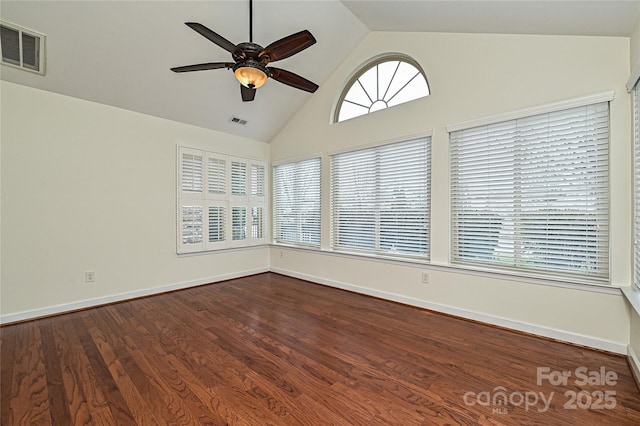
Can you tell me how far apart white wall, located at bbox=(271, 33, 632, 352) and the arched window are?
5.2 inches

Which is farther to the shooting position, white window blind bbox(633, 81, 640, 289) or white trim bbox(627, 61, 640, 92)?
white window blind bbox(633, 81, 640, 289)

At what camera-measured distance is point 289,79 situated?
272 cm

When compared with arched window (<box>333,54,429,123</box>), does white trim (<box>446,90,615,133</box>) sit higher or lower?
lower

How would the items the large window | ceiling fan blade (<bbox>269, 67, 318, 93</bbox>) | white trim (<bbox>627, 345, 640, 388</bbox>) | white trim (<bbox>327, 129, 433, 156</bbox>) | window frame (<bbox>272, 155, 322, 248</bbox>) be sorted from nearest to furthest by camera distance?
white trim (<bbox>627, 345, 640, 388</bbox>), ceiling fan blade (<bbox>269, 67, 318, 93</bbox>), white trim (<bbox>327, 129, 433, 156</bbox>), the large window, window frame (<bbox>272, 155, 322, 248</bbox>)

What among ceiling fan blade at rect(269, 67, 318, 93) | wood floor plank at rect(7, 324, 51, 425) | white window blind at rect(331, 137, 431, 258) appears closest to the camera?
wood floor plank at rect(7, 324, 51, 425)

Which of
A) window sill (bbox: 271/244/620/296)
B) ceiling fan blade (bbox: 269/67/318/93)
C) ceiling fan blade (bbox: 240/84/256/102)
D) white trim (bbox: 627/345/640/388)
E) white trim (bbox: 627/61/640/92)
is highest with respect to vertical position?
ceiling fan blade (bbox: 269/67/318/93)

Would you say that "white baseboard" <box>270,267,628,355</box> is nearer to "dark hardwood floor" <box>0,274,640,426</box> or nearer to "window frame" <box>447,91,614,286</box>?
"dark hardwood floor" <box>0,274,640,426</box>

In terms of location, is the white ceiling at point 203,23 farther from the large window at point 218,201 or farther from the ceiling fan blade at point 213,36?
the ceiling fan blade at point 213,36

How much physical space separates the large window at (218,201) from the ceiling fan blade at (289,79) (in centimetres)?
241

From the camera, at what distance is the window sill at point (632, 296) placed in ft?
6.48

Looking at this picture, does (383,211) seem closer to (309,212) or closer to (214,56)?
(309,212)

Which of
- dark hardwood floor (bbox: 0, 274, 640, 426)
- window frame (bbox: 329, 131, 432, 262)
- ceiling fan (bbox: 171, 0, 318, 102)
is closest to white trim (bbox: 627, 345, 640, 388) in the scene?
dark hardwood floor (bbox: 0, 274, 640, 426)

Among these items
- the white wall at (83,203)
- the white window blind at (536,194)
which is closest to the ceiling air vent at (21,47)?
the white wall at (83,203)

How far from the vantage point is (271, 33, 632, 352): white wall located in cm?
231
